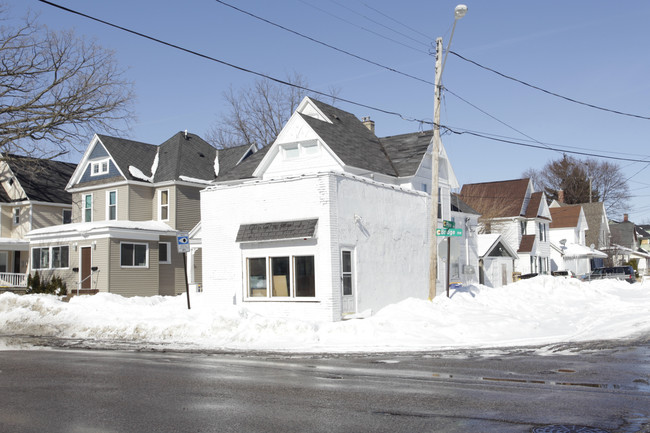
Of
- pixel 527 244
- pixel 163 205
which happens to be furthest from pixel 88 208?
pixel 527 244

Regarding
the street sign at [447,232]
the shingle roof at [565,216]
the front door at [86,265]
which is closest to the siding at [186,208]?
the front door at [86,265]

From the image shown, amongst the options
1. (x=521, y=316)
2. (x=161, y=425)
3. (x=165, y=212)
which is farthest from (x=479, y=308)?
(x=165, y=212)

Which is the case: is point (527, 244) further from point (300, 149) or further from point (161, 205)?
point (161, 205)

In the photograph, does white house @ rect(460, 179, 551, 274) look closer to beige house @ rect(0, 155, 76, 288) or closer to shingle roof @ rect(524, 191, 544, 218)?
shingle roof @ rect(524, 191, 544, 218)

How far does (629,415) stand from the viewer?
770 cm

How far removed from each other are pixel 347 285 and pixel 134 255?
18.6m

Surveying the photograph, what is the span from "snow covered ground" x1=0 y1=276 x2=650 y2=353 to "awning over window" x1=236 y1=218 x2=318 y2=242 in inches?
112

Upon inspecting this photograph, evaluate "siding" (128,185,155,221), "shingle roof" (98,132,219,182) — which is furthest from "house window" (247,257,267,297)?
"siding" (128,185,155,221)

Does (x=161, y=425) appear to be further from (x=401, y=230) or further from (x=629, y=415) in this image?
(x=401, y=230)

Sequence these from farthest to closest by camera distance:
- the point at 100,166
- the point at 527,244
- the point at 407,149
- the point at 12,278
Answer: the point at 527,244, the point at 12,278, the point at 100,166, the point at 407,149

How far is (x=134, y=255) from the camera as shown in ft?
120

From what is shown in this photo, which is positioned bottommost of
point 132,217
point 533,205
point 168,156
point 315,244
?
point 315,244

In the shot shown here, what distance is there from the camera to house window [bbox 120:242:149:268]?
35875 millimetres

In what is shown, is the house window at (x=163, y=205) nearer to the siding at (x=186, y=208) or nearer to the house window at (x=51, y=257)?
the siding at (x=186, y=208)
